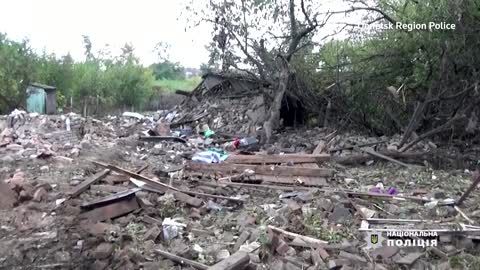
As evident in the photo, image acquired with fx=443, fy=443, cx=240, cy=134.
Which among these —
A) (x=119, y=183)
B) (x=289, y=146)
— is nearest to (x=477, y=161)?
(x=289, y=146)

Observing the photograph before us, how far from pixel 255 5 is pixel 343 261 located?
702 cm

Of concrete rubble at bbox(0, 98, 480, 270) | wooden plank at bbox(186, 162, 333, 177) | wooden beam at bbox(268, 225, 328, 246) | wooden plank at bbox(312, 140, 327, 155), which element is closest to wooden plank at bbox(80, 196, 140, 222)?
concrete rubble at bbox(0, 98, 480, 270)

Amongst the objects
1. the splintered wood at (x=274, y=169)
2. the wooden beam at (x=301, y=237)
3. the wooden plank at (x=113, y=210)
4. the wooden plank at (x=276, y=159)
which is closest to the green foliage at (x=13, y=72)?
the splintered wood at (x=274, y=169)

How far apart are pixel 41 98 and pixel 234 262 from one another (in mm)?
13693

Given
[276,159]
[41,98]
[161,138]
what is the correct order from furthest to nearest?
[41,98] < [161,138] < [276,159]

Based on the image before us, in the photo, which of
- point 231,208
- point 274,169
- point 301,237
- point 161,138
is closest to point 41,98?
point 161,138

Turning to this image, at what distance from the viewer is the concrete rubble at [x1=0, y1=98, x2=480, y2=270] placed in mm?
3730

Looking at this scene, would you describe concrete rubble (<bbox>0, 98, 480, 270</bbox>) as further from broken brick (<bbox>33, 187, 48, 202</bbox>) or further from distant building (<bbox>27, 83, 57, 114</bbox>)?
distant building (<bbox>27, 83, 57, 114</bbox>)

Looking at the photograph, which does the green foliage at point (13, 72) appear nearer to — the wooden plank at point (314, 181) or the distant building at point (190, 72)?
the wooden plank at point (314, 181)

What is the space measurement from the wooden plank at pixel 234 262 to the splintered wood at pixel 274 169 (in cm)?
242

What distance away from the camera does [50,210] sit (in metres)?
4.61

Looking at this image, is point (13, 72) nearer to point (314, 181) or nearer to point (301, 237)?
point (314, 181)

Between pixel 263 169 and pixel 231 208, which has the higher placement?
pixel 263 169

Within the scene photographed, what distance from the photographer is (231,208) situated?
491cm
